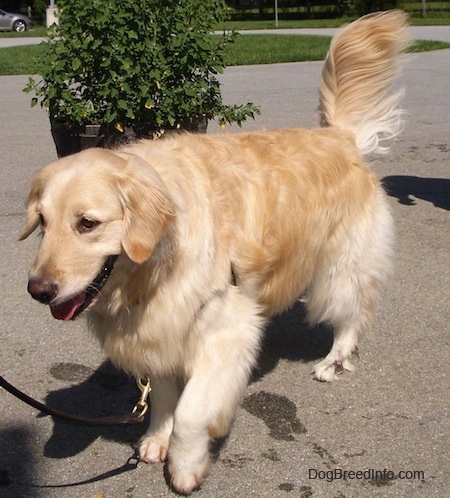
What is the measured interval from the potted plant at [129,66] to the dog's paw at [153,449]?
3.03 m

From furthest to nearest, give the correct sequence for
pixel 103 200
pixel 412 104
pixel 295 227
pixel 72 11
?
pixel 412 104
pixel 72 11
pixel 295 227
pixel 103 200

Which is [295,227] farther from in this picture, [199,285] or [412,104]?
[412,104]

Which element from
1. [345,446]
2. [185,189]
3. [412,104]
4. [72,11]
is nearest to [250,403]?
[345,446]

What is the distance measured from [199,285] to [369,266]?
54.8 inches

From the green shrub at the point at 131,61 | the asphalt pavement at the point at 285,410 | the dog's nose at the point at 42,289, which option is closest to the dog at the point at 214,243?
the dog's nose at the point at 42,289

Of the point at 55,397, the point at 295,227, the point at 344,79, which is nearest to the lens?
the point at 295,227

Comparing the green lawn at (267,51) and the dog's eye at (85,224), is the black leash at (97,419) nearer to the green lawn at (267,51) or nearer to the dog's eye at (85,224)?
the dog's eye at (85,224)

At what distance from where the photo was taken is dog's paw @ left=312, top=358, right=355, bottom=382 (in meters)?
4.02

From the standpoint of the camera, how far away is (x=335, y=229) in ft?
12.7

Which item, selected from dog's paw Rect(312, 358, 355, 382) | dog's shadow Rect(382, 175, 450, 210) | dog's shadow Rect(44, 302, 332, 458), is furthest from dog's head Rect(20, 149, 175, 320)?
dog's shadow Rect(382, 175, 450, 210)

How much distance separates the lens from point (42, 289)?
2.45 m

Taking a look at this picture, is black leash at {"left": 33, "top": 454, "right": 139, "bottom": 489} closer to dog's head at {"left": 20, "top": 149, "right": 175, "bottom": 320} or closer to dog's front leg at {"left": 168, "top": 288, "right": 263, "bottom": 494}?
dog's front leg at {"left": 168, "top": 288, "right": 263, "bottom": 494}

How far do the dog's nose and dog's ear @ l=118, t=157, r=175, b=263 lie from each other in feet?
0.94

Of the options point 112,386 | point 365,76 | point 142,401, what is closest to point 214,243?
point 142,401
